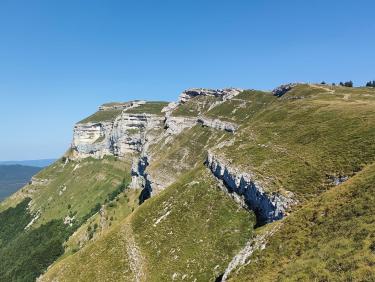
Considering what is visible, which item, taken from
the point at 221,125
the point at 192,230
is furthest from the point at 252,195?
the point at 221,125

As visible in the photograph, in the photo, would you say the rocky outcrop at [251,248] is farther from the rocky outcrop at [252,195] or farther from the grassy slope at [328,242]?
the rocky outcrop at [252,195]

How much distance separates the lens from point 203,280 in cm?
6906

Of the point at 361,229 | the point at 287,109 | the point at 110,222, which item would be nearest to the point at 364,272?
the point at 361,229

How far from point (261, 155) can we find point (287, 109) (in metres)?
42.6

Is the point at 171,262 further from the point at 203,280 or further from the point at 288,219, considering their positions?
the point at 288,219

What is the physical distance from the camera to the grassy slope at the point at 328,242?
39.2 m

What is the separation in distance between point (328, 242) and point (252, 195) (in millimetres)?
34278

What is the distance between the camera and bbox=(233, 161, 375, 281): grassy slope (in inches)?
1545

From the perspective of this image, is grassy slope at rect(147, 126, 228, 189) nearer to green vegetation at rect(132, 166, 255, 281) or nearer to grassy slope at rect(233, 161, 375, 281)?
green vegetation at rect(132, 166, 255, 281)

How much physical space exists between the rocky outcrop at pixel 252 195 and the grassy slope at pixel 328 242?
26.4 ft

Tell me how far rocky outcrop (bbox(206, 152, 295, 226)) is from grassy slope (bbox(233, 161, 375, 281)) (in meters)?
8.05

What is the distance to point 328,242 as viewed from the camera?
4597cm

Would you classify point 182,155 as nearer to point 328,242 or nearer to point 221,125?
point 221,125

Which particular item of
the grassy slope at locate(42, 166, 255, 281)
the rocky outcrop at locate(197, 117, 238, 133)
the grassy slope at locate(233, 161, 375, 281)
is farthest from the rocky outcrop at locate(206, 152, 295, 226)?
the rocky outcrop at locate(197, 117, 238, 133)
